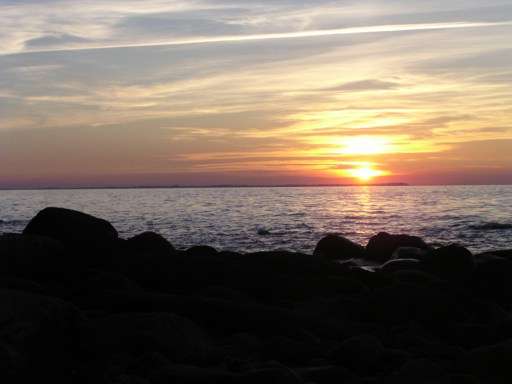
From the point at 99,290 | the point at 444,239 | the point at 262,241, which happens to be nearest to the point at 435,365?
the point at 99,290

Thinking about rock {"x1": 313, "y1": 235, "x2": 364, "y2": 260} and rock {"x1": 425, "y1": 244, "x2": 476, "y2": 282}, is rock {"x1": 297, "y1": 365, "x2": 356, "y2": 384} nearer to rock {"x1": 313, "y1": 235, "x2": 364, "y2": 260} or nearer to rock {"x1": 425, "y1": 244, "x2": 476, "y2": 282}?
rock {"x1": 425, "y1": 244, "x2": 476, "y2": 282}

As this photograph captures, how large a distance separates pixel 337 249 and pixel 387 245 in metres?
1.53

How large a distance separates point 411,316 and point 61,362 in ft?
19.4

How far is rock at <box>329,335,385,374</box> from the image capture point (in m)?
7.24

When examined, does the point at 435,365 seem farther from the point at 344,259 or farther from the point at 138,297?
the point at 344,259

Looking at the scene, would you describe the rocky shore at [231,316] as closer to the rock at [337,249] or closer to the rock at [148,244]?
the rock at [148,244]

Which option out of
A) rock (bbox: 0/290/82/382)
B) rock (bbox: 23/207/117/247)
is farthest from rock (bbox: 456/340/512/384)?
rock (bbox: 23/207/117/247)

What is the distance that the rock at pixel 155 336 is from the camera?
708cm

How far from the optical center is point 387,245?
63.5ft

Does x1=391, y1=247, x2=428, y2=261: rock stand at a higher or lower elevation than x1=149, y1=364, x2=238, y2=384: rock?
lower

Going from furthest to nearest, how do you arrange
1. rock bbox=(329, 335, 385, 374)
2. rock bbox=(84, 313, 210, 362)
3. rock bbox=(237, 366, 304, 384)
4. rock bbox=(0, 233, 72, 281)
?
rock bbox=(0, 233, 72, 281) → rock bbox=(329, 335, 385, 374) → rock bbox=(84, 313, 210, 362) → rock bbox=(237, 366, 304, 384)

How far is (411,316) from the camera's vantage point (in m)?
9.87

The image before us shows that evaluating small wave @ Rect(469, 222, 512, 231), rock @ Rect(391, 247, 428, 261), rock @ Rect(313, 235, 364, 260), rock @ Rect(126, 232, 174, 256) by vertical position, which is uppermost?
rock @ Rect(126, 232, 174, 256)

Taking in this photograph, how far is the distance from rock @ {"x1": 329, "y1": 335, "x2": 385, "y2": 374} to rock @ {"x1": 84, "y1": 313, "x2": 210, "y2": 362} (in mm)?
1477
